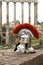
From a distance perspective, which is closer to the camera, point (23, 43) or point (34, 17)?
point (23, 43)

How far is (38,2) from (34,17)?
1195 millimetres

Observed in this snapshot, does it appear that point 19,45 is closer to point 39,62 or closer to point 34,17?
point 39,62

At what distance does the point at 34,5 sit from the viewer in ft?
70.0

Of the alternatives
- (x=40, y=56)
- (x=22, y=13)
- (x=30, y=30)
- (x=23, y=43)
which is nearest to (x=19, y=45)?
(x=23, y=43)

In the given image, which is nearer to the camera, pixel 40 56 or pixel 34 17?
pixel 40 56

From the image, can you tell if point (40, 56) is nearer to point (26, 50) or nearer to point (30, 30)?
point (26, 50)

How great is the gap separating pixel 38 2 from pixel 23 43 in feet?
58.9

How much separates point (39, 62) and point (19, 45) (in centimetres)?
47

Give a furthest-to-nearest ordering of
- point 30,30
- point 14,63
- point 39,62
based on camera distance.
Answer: point 30,30 < point 39,62 < point 14,63

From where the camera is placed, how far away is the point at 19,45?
300cm

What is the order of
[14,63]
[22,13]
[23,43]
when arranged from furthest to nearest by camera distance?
1. [22,13]
2. [23,43]
3. [14,63]

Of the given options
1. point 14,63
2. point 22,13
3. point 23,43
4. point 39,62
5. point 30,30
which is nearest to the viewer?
point 14,63

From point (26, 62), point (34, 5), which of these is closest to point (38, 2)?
point (34, 5)

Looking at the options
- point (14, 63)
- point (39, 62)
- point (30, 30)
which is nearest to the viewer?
point (14, 63)
